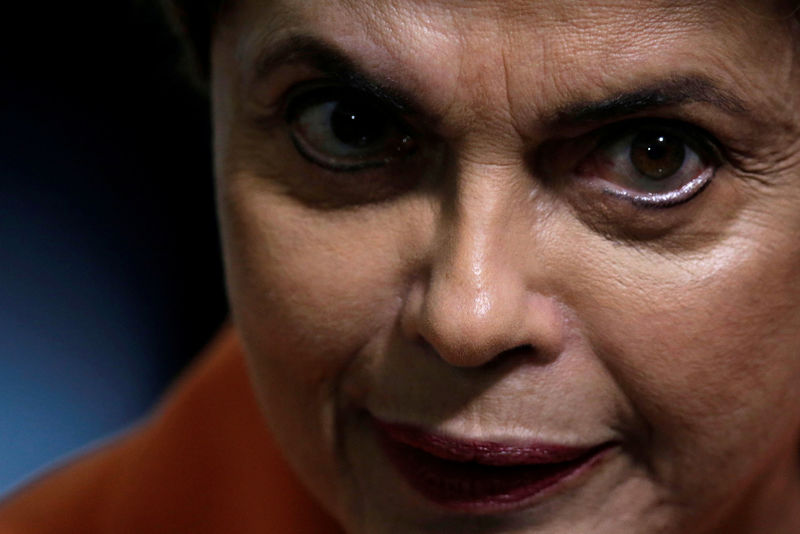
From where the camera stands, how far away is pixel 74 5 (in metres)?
1.95

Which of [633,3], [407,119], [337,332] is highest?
[633,3]

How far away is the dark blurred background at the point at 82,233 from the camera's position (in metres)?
2.04

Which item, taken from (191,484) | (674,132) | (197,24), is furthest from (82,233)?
(674,132)

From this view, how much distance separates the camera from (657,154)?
85cm

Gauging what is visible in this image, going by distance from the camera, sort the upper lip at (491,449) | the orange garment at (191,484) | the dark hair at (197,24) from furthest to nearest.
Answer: the orange garment at (191,484) → the dark hair at (197,24) → the upper lip at (491,449)

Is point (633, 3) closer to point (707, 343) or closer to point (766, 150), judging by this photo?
point (766, 150)

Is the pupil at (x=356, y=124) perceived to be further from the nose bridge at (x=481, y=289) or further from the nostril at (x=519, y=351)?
the nostril at (x=519, y=351)

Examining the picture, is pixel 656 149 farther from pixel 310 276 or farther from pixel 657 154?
pixel 310 276

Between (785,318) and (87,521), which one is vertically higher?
(785,318)

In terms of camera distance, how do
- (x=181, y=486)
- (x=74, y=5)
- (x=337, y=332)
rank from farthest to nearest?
(x=74, y=5)
(x=181, y=486)
(x=337, y=332)

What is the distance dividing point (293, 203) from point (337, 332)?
0.40ft

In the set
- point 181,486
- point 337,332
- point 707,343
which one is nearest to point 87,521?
point 181,486

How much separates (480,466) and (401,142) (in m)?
0.28

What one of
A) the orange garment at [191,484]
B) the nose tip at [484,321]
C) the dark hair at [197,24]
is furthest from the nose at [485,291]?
the orange garment at [191,484]
